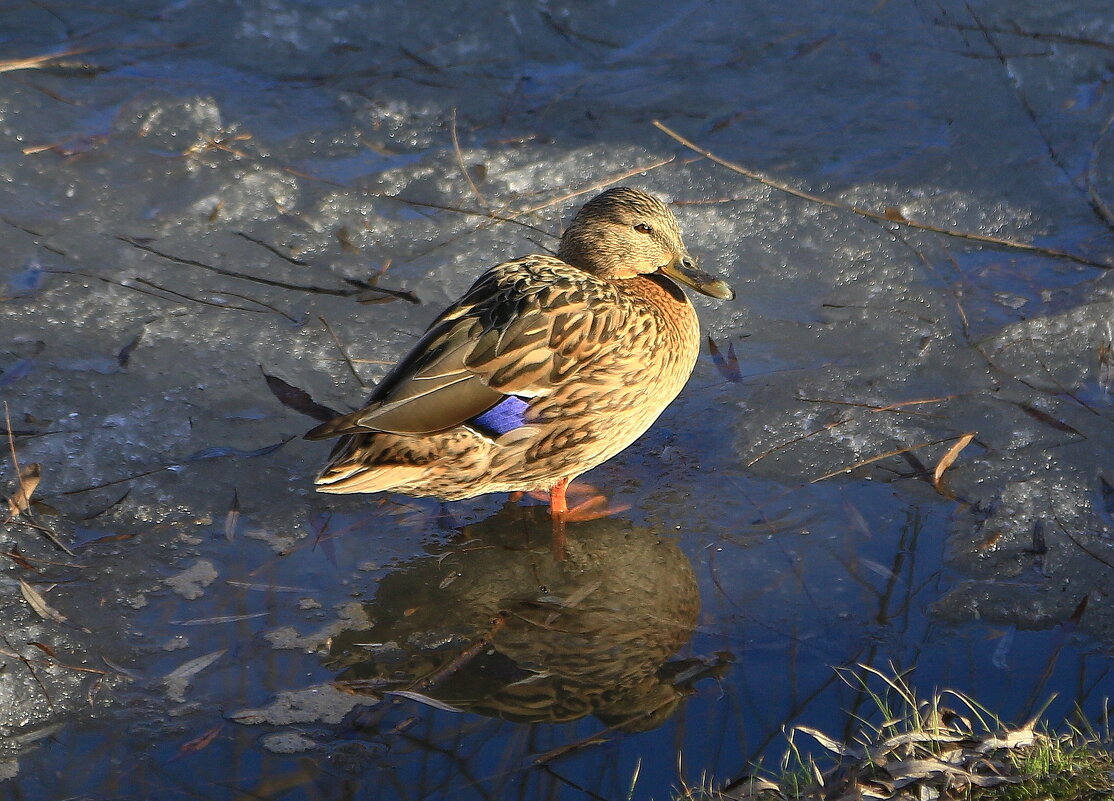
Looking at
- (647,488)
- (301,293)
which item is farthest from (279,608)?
(301,293)

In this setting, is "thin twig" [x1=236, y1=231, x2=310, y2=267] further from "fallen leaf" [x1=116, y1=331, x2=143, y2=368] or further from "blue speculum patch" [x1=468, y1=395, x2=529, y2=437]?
"blue speculum patch" [x1=468, y1=395, x2=529, y2=437]

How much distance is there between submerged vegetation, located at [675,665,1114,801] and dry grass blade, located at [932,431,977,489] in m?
1.31

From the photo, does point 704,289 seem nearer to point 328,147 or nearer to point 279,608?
point 279,608

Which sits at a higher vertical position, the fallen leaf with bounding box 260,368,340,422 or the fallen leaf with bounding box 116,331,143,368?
the fallen leaf with bounding box 116,331,143,368

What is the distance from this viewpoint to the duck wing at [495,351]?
3568mm

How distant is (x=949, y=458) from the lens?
4.06 meters

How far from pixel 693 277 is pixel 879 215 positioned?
58.7 inches

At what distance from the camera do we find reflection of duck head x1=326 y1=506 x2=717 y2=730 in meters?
3.17

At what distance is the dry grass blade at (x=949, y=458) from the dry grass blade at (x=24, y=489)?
2.98 metres

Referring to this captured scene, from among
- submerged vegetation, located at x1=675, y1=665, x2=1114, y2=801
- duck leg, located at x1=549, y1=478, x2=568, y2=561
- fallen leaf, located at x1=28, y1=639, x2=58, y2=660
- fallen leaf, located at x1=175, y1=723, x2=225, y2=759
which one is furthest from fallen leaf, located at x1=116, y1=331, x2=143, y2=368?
submerged vegetation, located at x1=675, y1=665, x2=1114, y2=801

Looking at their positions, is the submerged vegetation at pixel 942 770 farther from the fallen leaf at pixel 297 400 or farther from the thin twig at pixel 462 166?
the thin twig at pixel 462 166

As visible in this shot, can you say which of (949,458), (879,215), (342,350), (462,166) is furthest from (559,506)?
(879,215)

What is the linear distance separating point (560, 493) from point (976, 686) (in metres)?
1.49

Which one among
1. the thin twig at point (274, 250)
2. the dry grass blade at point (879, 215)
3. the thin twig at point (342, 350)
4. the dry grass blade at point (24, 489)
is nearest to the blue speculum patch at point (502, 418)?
the thin twig at point (342, 350)
